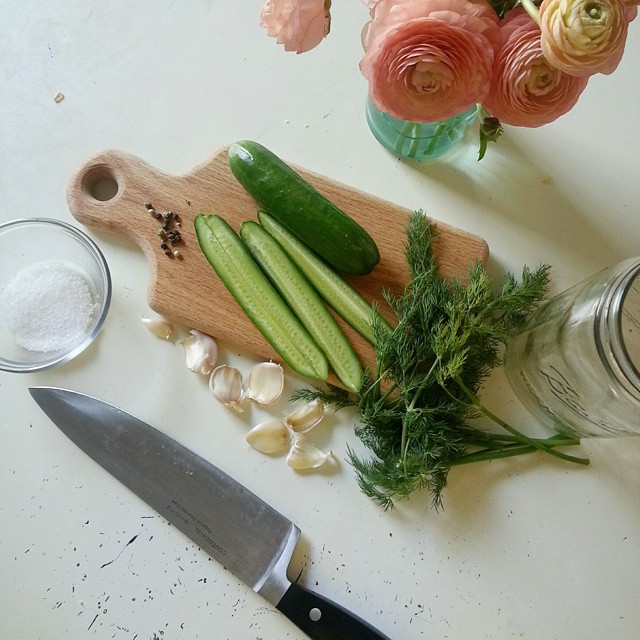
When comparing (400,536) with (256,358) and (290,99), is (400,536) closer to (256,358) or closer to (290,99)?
(256,358)

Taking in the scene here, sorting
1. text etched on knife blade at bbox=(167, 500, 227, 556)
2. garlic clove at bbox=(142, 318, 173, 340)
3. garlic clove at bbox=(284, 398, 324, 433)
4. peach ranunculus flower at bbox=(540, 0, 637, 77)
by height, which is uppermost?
peach ranunculus flower at bbox=(540, 0, 637, 77)

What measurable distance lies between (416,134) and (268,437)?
0.57m

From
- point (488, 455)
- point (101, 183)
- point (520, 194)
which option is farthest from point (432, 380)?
point (101, 183)

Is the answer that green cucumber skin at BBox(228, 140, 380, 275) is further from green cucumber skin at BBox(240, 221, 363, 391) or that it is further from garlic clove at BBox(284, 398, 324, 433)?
garlic clove at BBox(284, 398, 324, 433)

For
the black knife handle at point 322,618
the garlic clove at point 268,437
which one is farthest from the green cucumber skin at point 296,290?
the black knife handle at point 322,618

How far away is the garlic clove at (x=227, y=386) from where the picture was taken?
1.04 meters

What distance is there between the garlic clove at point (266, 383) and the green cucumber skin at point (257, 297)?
39 millimetres

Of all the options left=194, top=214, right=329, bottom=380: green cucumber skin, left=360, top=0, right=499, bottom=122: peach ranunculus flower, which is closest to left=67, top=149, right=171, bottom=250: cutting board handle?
left=194, top=214, right=329, bottom=380: green cucumber skin

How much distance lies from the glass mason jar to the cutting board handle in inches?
26.8

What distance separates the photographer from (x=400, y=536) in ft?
3.36

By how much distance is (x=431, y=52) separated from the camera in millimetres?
626

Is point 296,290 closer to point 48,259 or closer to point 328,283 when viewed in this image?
point 328,283

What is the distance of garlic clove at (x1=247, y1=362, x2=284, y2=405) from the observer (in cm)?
104

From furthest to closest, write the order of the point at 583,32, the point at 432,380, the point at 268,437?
the point at 268,437 → the point at 432,380 → the point at 583,32
